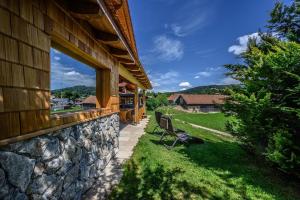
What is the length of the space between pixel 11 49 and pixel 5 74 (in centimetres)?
25

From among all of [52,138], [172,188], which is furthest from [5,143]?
[172,188]

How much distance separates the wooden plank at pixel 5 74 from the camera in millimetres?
1577

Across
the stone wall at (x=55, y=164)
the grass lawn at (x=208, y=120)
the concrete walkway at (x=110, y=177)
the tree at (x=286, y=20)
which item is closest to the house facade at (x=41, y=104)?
the stone wall at (x=55, y=164)

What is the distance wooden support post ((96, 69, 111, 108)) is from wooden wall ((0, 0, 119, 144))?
205 centimetres

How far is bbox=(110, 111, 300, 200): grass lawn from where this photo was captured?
337 centimetres

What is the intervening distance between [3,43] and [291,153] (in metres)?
4.64

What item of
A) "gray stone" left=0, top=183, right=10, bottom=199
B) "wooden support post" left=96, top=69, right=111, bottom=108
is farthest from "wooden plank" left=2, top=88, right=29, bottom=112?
"wooden support post" left=96, top=69, right=111, bottom=108

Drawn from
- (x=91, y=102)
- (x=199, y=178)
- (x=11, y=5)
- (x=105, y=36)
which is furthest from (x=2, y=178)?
(x=91, y=102)

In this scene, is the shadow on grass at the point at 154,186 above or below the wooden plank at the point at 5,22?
below

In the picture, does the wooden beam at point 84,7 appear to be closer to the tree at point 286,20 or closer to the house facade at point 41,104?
the house facade at point 41,104

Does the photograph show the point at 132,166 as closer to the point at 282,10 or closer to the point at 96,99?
the point at 96,99

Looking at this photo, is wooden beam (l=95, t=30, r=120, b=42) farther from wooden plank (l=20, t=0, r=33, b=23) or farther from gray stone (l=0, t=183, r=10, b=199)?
gray stone (l=0, t=183, r=10, b=199)

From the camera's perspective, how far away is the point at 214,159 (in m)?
5.31

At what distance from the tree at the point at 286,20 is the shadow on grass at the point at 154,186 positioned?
14.5 feet
